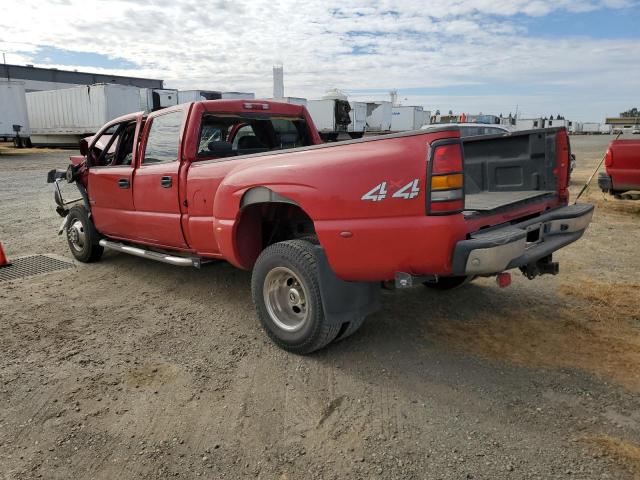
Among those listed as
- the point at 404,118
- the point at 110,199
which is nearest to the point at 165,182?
the point at 110,199

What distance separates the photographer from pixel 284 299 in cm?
383

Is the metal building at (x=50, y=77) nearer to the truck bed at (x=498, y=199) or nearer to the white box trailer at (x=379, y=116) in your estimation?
the white box trailer at (x=379, y=116)

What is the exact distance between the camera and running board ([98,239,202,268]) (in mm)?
4589

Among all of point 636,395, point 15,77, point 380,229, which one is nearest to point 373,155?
point 380,229

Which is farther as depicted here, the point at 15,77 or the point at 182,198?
the point at 15,77

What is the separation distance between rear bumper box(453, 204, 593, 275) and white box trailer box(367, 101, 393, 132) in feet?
122

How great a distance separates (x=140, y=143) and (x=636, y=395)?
476 centimetres

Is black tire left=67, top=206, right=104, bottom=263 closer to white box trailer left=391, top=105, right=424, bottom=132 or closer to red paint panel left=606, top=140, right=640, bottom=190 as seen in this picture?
red paint panel left=606, top=140, right=640, bottom=190

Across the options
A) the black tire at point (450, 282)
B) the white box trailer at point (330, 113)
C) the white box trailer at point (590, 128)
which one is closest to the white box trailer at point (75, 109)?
the white box trailer at point (330, 113)

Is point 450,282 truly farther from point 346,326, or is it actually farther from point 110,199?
point 110,199

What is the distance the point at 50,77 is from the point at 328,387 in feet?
225

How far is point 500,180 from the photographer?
483 centimetres

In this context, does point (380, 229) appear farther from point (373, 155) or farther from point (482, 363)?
point (482, 363)

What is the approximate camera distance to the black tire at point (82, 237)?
242 inches
